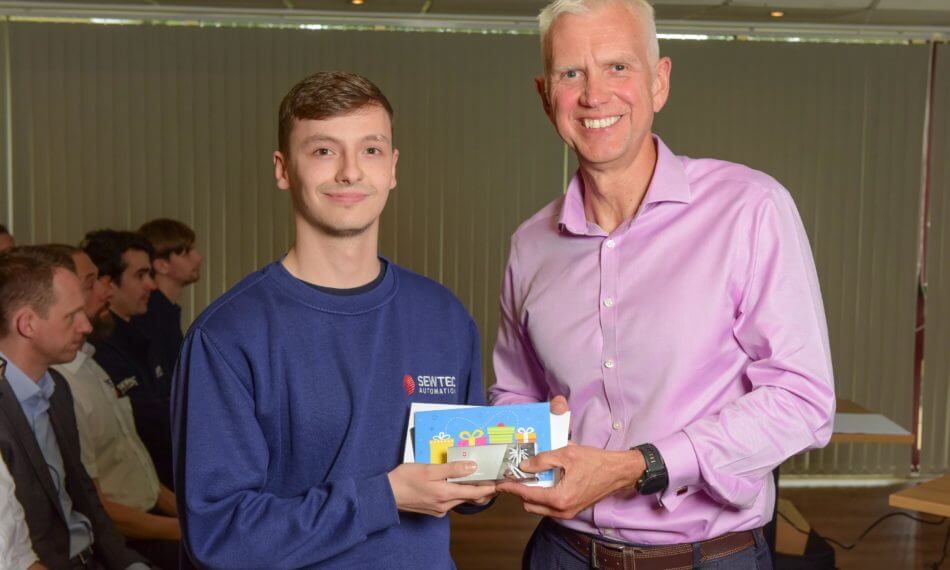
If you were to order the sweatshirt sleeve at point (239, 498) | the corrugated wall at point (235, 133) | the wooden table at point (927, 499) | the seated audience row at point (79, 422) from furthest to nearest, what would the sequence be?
the corrugated wall at point (235, 133) < the wooden table at point (927, 499) < the seated audience row at point (79, 422) < the sweatshirt sleeve at point (239, 498)

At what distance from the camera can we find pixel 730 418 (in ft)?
5.74

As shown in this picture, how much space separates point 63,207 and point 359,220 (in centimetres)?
573

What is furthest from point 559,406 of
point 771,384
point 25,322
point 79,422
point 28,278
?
point 79,422

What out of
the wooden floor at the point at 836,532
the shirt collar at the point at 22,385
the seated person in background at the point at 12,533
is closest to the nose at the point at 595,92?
the seated person in background at the point at 12,533

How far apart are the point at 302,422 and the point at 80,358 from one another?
2.53 metres

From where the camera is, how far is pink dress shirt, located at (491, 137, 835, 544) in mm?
1761

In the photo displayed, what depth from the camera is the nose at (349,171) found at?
1.63 metres

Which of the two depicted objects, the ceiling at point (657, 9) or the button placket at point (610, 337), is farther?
the ceiling at point (657, 9)

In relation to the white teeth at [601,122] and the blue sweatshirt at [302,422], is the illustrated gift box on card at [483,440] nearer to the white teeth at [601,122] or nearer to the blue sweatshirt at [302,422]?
the blue sweatshirt at [302,422]

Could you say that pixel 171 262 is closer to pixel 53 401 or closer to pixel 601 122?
pixel 53 401

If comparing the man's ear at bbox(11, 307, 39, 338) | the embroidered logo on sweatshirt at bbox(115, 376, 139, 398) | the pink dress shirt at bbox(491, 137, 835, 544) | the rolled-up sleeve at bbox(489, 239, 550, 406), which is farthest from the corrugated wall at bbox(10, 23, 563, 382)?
the pink dress shirt at bbox(491, 137, 835, 544)

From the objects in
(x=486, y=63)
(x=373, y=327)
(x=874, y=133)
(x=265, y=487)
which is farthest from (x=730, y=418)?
(x=874, y=133)

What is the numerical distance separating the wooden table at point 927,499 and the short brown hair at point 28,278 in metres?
2.77

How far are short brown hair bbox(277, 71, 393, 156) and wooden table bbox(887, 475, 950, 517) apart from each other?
2159 millimetres
